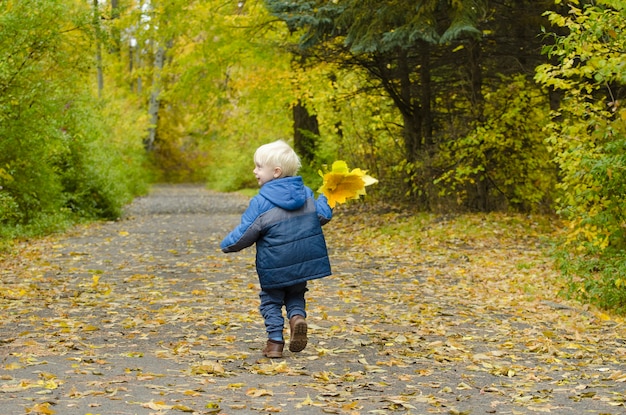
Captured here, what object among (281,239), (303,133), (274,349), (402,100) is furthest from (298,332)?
(303,133)

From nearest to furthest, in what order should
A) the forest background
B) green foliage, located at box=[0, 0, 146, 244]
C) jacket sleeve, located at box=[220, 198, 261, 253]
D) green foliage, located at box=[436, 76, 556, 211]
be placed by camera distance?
1. jacket sleeve, located at box=[220, 198, 261, 253]
2. the forest background
3. green foliage, located at box=[0, 0, 146, 244]
4. green foliage, located at box=[436, 76, 556, 211]

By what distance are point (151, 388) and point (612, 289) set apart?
534 centimetres

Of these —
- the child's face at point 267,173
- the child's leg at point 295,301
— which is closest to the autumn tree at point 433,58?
the child's face at point 267,173

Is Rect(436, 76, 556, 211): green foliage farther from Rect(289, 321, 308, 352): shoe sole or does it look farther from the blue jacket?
Rect(289, 321, 308, 352): shoe sole

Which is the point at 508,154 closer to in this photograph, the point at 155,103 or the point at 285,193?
the point at 285,193


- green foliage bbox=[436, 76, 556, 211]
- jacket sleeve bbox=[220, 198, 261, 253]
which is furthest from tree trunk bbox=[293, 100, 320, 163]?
jacket sleeve bbox=[220, 198, 261, 253]

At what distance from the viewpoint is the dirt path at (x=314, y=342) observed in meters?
5.23

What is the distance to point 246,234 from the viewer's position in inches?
250

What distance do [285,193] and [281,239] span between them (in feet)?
1.11

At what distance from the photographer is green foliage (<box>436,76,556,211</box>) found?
16.9 meters

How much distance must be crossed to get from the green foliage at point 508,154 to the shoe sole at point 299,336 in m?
10.7

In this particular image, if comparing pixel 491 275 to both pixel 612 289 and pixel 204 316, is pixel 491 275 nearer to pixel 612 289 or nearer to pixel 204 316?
pixel 612 289

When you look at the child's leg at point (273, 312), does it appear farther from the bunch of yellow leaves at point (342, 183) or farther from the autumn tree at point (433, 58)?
the autumn tree at point (433, 58)

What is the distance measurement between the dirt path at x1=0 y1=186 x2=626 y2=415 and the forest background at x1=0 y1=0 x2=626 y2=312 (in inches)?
50.3
